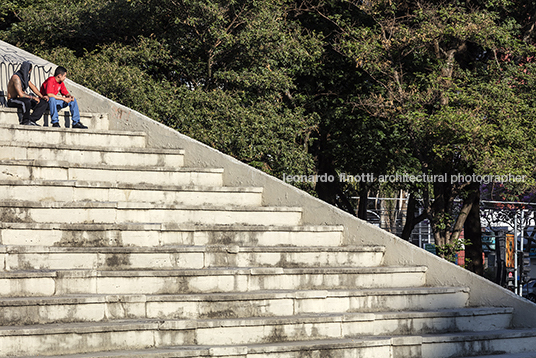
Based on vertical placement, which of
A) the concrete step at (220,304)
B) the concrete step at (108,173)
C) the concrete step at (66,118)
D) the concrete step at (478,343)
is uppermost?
the concrete step at (66,118)

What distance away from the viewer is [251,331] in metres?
4.94

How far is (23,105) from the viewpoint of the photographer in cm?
818

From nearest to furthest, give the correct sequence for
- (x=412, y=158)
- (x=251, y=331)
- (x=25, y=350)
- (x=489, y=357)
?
1. (x=25, y=350)
2. (x=251, y=331)
3. (x=489, y=357)
4. (x=412, y=158)

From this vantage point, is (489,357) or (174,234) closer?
(489,357)

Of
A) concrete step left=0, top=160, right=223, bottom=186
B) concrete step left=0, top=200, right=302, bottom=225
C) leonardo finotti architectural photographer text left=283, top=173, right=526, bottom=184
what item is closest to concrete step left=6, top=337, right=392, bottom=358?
concrete step left=0, top=200, right=302, bottom=225

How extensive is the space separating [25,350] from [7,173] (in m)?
2.51

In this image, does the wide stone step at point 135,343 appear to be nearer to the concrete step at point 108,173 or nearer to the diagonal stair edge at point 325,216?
the diagonal stair edge at point 325,216

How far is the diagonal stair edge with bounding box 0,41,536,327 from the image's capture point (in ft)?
20.0

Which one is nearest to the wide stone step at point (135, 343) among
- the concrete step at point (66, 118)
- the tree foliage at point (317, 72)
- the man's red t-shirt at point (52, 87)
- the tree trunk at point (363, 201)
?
the concrete step at point (66, 118)

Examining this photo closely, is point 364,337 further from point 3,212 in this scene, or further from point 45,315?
point 3,212

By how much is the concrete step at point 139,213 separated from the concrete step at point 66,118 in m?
2.73

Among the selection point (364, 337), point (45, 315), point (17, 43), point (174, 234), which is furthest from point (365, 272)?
point (17, 43)

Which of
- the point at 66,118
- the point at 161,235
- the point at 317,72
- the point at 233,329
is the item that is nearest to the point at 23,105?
the point at 66,118

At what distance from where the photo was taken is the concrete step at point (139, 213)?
562cm
